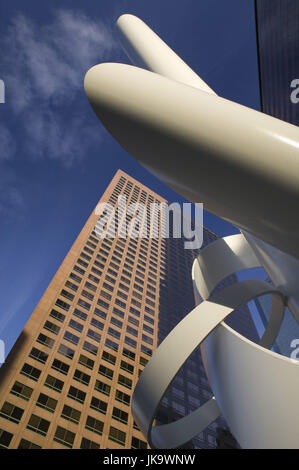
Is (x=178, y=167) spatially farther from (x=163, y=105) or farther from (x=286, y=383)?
(x=286, y=383)

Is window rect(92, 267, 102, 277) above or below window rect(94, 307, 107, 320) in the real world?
above

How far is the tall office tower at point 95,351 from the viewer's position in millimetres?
30047

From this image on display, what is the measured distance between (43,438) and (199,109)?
3498cm

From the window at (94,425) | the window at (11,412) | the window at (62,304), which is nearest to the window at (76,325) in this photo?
the window at (62,304)

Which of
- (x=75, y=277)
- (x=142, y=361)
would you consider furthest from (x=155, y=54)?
(x=75, y=277)

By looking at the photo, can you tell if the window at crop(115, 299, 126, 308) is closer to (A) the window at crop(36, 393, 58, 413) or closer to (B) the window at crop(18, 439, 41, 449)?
(A) the window at crop(36, 393, 58, 413)

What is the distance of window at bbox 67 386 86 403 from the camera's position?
109 ft

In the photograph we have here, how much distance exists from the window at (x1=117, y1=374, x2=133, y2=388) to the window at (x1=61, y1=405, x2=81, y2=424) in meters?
8.16

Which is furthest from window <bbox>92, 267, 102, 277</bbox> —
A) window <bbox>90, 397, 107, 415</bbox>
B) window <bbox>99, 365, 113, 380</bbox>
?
window <bbox>90, 397, 107, 415</bbox>

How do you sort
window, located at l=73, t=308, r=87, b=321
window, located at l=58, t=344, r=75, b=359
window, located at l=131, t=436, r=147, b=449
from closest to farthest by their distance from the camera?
window, located at l=131, t=436, r=147, b=449
window, located at l=58, t=344, r=75, b=359
window, located at l=73, t=308, r=87, b=321

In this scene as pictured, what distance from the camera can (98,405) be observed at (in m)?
34.5

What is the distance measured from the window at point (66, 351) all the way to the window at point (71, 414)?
20.7ft

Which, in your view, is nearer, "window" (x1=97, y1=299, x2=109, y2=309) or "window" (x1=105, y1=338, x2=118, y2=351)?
"window" (x1=105, y1=338, x2=118, y2=351)

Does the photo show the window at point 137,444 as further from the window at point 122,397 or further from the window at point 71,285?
the window at point 71,285
